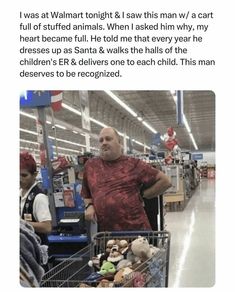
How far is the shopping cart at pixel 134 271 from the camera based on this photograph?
1.11 metres

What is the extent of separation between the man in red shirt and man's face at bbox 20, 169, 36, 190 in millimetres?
248

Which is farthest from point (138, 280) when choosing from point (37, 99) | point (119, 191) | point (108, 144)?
point (37, 99)

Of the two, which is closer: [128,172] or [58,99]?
[128,172]

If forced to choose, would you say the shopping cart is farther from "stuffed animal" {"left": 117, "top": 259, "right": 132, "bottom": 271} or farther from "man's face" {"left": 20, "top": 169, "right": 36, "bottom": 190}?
"man's face" {"left": 20, "top": 169, "right": 36, "bottom": 190}

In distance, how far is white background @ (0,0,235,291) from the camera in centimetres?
123

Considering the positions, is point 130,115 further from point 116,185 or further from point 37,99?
point 116,185

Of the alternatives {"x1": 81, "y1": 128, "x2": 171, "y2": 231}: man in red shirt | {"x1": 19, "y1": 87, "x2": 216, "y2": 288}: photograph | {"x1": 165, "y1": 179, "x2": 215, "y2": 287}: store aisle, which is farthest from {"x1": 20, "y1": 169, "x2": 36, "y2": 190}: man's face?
{"x1": 165, "y1": 179, "x2": 215, "y2": 287}: store aisle

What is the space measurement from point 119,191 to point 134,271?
378 millimetres
